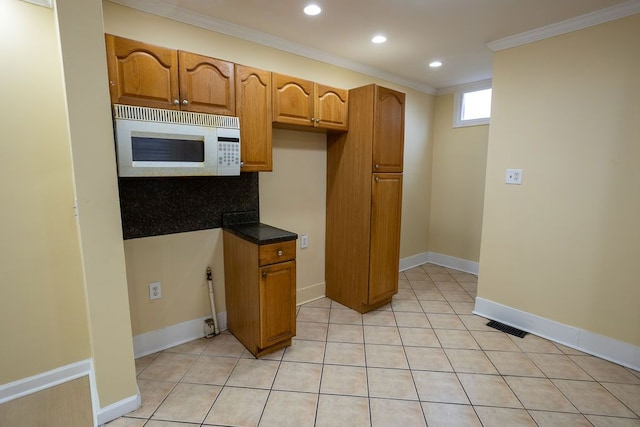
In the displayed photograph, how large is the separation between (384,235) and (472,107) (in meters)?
2.26

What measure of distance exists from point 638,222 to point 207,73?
3.01m

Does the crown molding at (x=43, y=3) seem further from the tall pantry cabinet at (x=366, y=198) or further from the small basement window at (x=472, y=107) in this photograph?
the small basement window at (x=472, y=107)

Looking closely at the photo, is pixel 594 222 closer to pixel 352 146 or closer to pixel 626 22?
pixel 626 22

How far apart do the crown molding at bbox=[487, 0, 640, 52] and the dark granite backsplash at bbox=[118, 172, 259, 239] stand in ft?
7.65

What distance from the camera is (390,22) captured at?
2.21 meters

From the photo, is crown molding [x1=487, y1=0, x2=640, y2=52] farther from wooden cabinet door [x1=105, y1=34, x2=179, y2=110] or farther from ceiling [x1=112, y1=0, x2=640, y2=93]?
wooden cabinet door [x1=105, y1=34, x2=179, y2=110]

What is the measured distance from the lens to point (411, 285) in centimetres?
360

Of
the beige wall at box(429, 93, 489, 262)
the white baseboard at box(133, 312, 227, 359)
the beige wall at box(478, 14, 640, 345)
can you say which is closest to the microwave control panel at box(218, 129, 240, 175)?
the white baseboard at box(133, 312, 227, 359)

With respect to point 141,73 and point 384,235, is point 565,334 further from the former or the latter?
point 141,73

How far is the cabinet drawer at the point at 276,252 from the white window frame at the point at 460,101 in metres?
2.94

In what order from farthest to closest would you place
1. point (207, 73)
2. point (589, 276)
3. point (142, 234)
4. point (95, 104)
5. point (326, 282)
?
point (326, 282) → point (589, 276) → point (142, 234) → point (207, 73) → point (95, 104)

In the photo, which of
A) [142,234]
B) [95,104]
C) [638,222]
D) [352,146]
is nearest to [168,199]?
[142,234]

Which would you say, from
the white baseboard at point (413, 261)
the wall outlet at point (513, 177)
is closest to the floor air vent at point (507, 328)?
the wall outlet at point (513, 177)

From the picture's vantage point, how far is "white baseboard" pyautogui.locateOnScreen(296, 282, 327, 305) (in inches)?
120
